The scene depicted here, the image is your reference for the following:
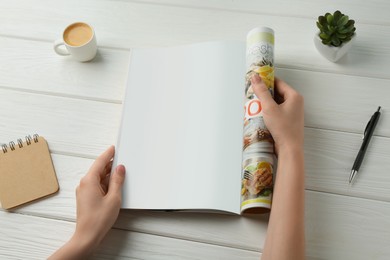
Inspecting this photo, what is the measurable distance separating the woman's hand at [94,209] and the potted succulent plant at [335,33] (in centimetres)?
46

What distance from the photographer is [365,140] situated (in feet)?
2.41

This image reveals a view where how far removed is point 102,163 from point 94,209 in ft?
0.28

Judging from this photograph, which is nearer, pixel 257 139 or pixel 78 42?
pixel 257 139

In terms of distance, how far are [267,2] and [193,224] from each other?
52cm

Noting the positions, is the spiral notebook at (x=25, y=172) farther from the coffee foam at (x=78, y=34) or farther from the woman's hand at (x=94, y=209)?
the coffee foam at (x=78, y=34)

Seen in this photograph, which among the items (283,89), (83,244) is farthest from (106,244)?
(283,89)

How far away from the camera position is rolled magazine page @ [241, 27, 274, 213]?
673 millimetres

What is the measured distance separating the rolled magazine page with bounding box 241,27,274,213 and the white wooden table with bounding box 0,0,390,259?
45mm

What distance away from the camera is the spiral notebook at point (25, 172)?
28.5 inches

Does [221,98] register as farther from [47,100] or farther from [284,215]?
[47,100]

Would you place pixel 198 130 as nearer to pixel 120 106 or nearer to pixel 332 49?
pixel 120 106

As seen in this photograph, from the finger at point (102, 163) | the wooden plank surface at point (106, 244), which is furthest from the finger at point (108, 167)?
the wooden plank surface at point (106, 244)

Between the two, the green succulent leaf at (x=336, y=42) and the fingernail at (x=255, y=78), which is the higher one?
the green succulent leaf at (x=336, y=42)

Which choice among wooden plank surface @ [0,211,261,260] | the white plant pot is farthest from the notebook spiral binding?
the white plant pot
